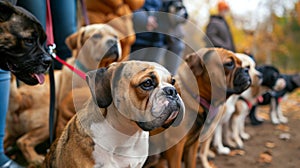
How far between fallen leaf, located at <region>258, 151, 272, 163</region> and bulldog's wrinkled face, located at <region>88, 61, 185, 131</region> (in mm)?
2545

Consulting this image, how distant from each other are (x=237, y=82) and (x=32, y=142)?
231 cm

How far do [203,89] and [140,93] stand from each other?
1432mm

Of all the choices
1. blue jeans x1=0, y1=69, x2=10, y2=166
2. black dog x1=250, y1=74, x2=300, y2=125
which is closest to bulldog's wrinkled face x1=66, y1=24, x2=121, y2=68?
blue jeans x1=0, y1=69, x2=10, y2=166

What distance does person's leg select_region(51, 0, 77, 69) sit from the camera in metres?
4.24

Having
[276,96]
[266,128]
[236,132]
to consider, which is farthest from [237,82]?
[276,96]

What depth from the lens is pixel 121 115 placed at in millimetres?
2389

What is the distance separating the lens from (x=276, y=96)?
7129 mm

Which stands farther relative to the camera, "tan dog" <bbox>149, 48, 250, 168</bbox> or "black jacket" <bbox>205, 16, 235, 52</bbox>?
"black jacket" <bbox>205, 16, 235, 52</bbox>

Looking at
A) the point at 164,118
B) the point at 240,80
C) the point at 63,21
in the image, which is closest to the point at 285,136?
the point at 240,80

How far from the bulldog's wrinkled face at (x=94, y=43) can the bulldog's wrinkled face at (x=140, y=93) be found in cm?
207

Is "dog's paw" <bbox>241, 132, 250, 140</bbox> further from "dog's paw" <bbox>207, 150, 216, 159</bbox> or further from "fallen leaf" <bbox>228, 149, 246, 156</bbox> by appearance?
"dog's paw" <bbox>207, 150, 216, 159</bbox>

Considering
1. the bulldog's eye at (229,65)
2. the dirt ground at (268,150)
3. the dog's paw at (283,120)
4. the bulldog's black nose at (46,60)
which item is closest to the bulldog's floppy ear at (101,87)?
the bulldog's black nose at (46,60)

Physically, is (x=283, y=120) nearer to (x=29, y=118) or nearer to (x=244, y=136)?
(x=244, y=136)

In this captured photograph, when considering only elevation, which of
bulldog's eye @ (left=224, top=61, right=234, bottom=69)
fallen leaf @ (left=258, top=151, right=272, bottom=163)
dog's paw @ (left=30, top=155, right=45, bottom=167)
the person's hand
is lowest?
fallen leaf @ (left=258, top=151, right=272, bottom=163)
